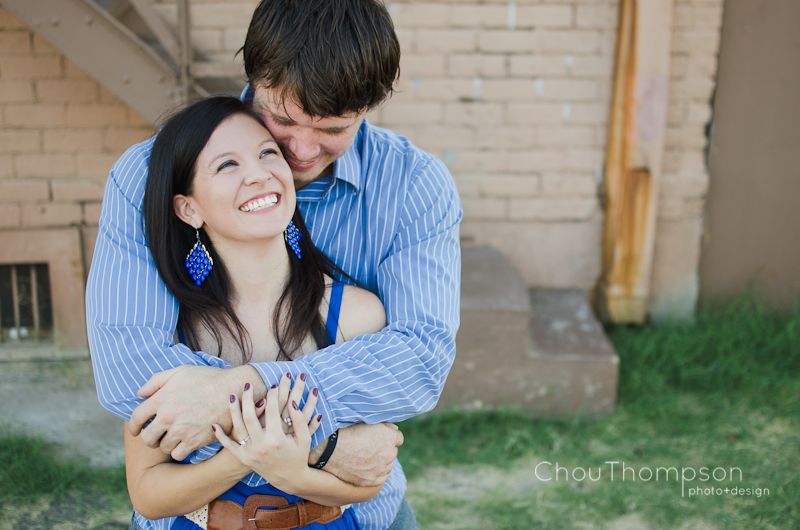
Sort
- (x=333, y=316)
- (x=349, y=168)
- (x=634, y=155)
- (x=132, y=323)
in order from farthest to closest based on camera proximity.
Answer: (x=634, y=155)
(x=349, y=168)
(x=333, y=316)
(x=132, y=323)

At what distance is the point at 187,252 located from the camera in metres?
2.22

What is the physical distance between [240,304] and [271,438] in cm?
47

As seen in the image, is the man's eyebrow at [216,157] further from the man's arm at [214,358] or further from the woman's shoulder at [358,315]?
the woman's shoulder at [358,315]

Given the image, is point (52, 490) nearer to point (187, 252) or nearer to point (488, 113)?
Result: point (187, 252)

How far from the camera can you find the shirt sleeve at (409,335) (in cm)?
204

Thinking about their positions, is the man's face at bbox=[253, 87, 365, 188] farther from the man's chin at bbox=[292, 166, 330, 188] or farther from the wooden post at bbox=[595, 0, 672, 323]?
the wooden post at bbox=[595, 0, 672, 323]

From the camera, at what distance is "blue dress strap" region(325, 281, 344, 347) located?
2.22 metres

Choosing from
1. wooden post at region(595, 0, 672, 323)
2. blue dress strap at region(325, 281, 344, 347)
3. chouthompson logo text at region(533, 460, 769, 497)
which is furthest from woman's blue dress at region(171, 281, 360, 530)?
wooden post at region(595, 0, 672, 323)

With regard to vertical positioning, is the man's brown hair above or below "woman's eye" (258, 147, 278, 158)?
above

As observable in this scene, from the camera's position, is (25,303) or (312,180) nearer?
(312,180)

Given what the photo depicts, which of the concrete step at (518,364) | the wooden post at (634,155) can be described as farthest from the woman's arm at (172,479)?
the wooden post at (634,155)

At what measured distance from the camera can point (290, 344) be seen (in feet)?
7.23

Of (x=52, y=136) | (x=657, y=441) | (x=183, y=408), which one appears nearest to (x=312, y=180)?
(x=183, y=408)

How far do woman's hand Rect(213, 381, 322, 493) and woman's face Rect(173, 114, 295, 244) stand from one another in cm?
45
